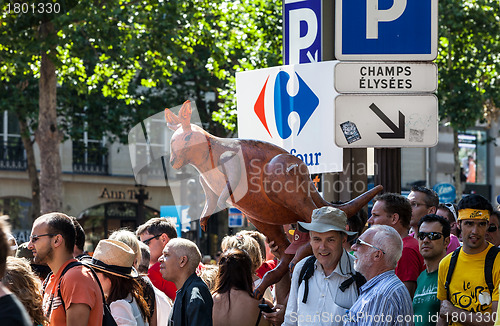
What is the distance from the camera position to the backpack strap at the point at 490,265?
19.9ft

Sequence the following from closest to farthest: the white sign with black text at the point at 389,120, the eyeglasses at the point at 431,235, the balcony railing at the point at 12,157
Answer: the white sign with black text at the point at 389,120
the eyeglasses at the point at 431,235
the balcony railing at the point at 12,157

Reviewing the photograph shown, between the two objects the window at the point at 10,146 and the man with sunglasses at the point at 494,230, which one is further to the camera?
the window at the point at 10,146

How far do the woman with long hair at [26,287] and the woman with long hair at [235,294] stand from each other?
156 cm

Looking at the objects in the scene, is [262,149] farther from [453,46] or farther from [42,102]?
[453,46]

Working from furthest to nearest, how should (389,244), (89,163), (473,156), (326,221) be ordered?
(473,156), (89,163), (389,244), (326,221)

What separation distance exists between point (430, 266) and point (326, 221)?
1549mm

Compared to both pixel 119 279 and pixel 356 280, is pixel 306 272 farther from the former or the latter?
pixel 119 279

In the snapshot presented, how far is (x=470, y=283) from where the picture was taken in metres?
6.17

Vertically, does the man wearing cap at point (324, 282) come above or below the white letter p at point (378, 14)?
below

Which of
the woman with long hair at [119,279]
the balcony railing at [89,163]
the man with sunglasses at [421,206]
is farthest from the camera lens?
the balcony railing at [89,163]

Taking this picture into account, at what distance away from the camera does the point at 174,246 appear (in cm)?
698

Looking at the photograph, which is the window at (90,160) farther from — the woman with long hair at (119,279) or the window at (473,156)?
the woman with long hair at (119,279)

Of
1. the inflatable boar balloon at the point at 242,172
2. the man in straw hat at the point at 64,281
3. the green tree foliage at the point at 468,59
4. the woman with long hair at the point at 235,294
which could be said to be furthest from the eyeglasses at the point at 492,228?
the green tree foliage at the point at 468,59

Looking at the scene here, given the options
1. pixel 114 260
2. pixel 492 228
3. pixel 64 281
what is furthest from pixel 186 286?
pixel 492 228
